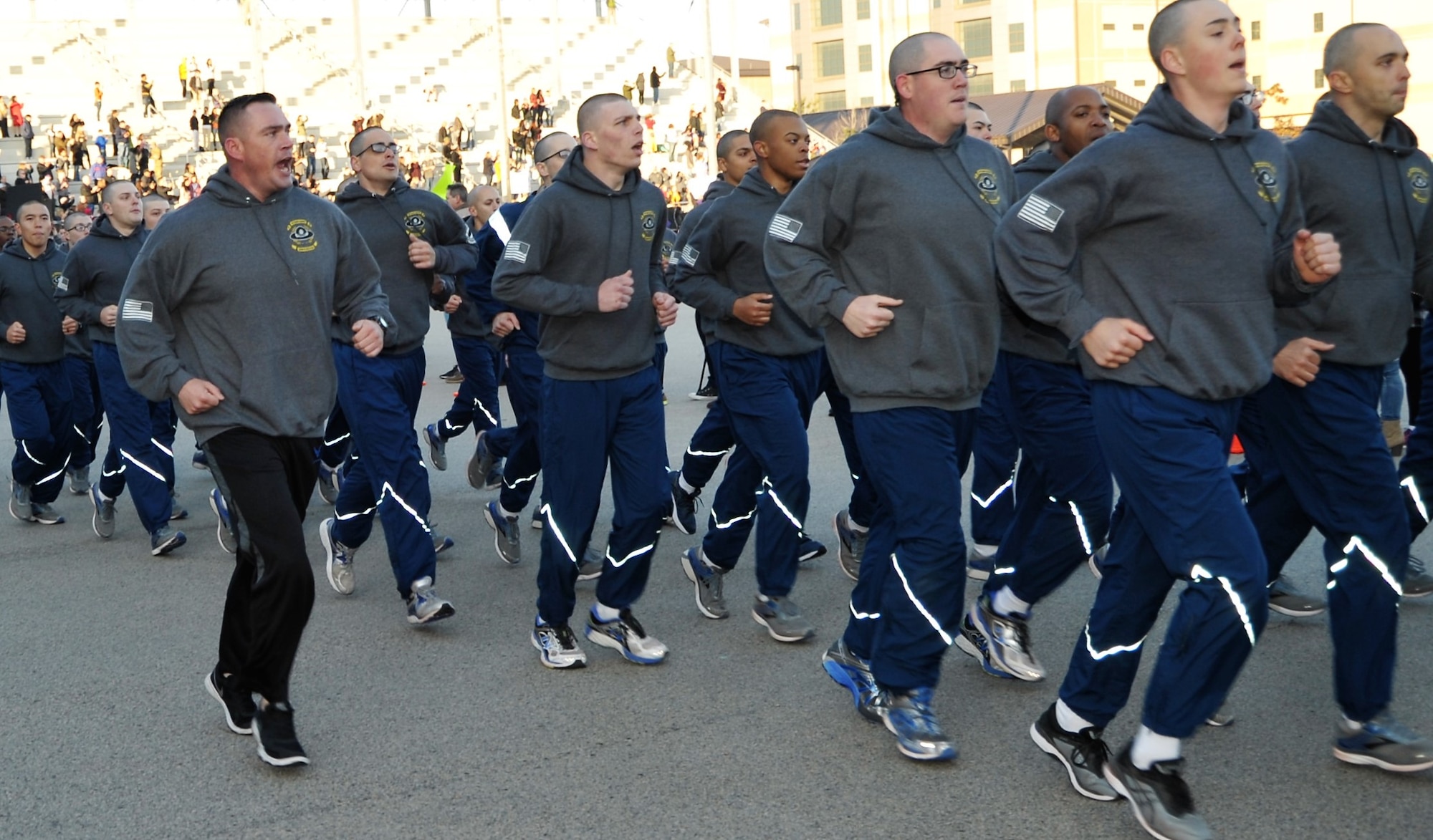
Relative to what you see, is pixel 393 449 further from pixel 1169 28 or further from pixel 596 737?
pixel 1169 28

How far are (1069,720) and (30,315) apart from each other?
25.3 ft

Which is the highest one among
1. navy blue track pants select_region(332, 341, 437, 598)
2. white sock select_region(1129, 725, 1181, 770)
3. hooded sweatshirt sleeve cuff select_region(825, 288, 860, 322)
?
hooded sweatshirt sleeve cuff select_region(825, 288, 860, 322)

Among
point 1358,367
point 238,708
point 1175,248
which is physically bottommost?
point 238,708

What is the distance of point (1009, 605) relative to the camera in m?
5.69

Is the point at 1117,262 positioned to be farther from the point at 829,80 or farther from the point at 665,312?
the point at 829,80

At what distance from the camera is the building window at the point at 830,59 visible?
79.7m

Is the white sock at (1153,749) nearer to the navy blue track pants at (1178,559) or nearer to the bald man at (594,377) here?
the navy blue track pants at (1178,559)

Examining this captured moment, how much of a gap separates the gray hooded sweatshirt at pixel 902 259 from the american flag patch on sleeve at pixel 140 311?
1950 millimetres

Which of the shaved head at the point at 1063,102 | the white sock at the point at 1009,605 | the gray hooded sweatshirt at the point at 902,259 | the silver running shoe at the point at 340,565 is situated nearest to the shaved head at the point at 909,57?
the gray hooded sweatshirt at the point at 902,259

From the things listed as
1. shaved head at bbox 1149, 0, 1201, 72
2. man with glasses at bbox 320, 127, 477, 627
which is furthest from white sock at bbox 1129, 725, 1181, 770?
man with glasses at bbox 320, 127, 477, 627

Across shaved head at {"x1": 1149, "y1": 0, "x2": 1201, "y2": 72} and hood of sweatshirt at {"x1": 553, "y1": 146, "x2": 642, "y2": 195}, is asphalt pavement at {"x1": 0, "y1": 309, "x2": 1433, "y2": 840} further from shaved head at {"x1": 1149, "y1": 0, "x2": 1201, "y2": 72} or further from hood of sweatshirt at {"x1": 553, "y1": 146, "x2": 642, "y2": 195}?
shaved head at {"x1": 1149, "y1": 0, "x2": 1201, "y2": 72}

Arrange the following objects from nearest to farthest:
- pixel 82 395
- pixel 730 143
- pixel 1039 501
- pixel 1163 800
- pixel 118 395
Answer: pixel 1163 800, pixel 1039 501, pixel 730 143, pixel 118 395, pixel 82 395

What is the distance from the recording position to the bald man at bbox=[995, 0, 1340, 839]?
4051 millimetres

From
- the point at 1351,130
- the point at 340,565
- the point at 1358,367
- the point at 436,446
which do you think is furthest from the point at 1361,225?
the point at 436,446
